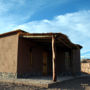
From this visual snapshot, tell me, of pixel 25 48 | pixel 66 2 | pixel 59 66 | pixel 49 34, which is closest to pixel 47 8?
pixel 66 2

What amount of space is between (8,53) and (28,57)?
1.58 metres

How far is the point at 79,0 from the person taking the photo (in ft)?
29.2

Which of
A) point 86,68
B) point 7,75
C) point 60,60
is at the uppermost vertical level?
point 60,60

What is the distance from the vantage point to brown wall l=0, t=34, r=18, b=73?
10.2 meters

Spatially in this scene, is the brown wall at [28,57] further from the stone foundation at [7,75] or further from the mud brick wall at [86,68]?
the mud brick wall at [86,68]

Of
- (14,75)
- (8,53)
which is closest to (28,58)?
(8,53)

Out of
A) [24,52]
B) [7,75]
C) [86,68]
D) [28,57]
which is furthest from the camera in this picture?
[86,68]

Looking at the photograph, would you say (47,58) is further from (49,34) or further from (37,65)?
(49,34)

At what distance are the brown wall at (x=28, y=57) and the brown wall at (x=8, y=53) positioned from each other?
368 millimetres

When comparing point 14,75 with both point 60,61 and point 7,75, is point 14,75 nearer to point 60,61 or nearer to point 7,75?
point 7,75

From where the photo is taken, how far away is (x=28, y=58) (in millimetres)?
10883

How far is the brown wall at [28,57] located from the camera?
10219 mm

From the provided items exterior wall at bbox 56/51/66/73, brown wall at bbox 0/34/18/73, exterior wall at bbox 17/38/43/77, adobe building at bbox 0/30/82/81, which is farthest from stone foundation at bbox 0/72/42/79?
exterior wall at bbox 56/51/66/73

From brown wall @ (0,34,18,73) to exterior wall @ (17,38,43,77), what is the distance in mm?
367
